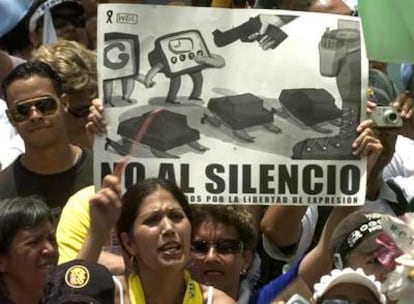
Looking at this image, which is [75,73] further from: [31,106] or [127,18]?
[127,18]

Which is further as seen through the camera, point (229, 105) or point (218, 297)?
point (229, 105)

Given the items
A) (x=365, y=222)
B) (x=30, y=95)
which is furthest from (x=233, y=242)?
(x=30, y=95)

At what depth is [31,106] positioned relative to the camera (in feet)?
20.2

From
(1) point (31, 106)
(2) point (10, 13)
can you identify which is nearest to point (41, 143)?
(1) point (31, 106)

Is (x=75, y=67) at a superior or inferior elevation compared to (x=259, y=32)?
inferior

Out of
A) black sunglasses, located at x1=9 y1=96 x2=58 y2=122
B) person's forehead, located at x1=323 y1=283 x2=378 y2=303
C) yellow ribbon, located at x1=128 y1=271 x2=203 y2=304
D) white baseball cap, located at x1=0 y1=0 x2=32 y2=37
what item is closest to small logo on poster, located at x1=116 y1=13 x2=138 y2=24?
black sunglasses, located at x1=9 y1=96 x2=58 y2=122

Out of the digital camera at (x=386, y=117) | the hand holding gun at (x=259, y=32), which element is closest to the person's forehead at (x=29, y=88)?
the hand holding gun at (x=259, y=32)

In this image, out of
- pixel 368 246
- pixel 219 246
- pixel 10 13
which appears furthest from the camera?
pixel 10 13

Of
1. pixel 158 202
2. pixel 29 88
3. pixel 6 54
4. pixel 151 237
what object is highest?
pixel 29 88

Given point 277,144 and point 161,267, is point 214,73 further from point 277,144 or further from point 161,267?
point 161,267

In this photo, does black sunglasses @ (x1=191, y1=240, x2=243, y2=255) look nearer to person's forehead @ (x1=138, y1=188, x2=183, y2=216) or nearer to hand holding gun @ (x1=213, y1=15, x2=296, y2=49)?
person's forehead @ (x1=138, y1=188, x2=183, y2=216)

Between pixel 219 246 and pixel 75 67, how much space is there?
1128 millimetres

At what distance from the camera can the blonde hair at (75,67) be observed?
6598 mm

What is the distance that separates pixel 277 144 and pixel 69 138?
128cm
